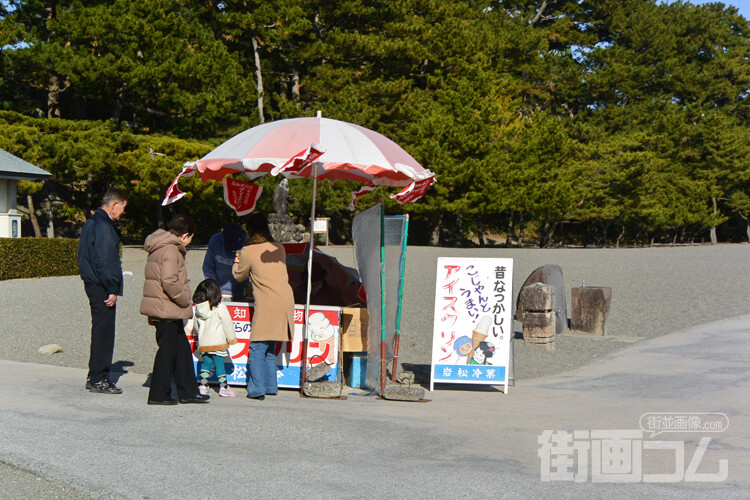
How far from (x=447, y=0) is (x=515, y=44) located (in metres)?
5.64

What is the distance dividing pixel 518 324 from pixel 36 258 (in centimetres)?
1367

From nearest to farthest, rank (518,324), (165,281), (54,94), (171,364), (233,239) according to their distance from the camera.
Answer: (165,281), (171,364), (233,239), (518,324), (54,94)

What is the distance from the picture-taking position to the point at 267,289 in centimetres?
741

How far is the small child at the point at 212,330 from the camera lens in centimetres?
724

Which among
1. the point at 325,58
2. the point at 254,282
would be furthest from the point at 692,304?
the point at 325,58

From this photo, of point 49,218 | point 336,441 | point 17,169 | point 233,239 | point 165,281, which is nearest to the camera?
point 336,441

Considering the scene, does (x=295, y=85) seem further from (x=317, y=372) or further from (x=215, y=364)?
(x=215, y=364)

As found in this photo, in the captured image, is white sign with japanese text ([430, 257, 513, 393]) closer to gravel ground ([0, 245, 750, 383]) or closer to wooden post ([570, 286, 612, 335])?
gravel ground ([0, 245, 750, 383])

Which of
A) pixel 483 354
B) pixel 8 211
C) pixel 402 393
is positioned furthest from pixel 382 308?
pixel 8 211

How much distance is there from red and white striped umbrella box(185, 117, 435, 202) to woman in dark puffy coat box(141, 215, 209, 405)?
1.02 m

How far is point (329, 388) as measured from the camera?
7.54 metres

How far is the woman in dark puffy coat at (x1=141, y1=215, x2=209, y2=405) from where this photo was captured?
22.0 ft

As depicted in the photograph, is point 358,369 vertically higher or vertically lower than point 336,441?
higher

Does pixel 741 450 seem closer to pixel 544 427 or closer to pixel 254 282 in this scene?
pixel 544 427
